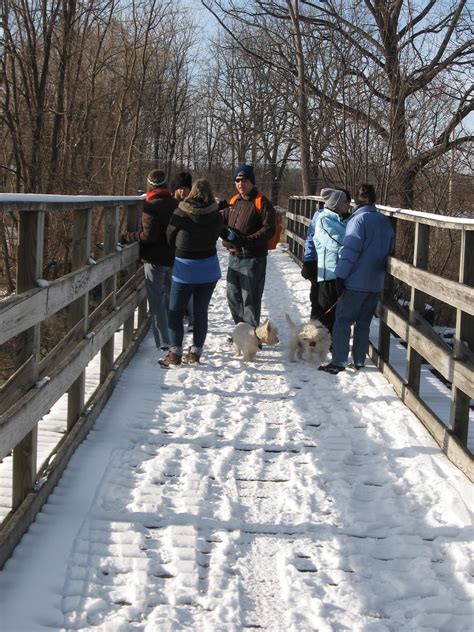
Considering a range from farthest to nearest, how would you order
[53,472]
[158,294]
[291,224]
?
[291,224]
[158,294]
[53,472]

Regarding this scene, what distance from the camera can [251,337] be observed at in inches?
282

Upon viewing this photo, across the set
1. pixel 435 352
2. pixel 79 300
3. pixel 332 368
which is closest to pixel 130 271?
pixel 332 368

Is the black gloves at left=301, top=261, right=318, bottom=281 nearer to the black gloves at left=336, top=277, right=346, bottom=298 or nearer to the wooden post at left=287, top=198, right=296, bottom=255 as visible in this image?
the black gloves at left=336, top=277, right=346, bottom=298

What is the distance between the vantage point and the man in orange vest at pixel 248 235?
7.58m

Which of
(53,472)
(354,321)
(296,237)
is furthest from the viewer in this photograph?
(296,237)

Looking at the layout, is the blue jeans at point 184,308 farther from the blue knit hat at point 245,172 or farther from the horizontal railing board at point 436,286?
the horizontal railing board at point 436,286

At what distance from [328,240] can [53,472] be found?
4.22m

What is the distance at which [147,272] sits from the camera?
7395 mm


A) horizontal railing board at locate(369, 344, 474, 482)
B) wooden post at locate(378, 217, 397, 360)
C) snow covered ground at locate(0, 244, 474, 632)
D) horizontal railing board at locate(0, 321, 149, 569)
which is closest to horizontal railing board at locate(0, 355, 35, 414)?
horizontal railing board at locate(0, 321, 149, 569)

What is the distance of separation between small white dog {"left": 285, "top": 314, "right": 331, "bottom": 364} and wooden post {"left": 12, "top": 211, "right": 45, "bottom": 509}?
3.88 metres

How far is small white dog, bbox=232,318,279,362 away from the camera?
7152mm

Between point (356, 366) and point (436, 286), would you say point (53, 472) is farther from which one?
point (356, 366)

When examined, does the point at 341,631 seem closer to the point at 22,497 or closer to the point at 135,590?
the point at 135,590

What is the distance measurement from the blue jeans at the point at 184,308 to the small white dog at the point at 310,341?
0.89 metres
